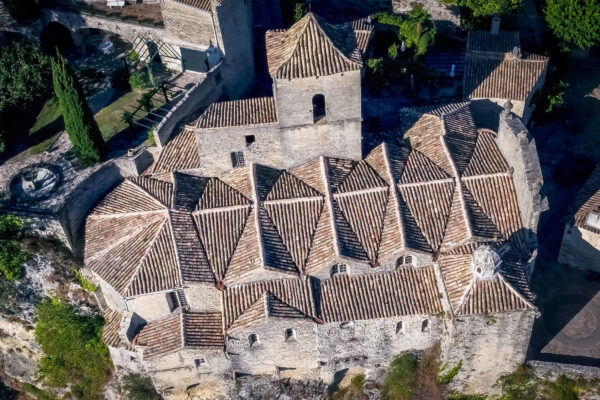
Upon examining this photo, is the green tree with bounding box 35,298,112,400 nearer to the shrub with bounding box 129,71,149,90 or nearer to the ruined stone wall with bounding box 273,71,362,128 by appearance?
Answer: the shrub with bounding box 129,71,149,90

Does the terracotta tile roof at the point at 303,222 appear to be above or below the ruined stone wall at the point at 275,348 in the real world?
above

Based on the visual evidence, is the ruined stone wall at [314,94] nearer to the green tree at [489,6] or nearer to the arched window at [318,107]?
the arched window at [318,107]

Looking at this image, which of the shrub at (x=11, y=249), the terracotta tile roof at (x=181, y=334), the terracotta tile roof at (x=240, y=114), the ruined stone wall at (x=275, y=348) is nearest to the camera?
the ruined stone wall at (x=275, y=348)

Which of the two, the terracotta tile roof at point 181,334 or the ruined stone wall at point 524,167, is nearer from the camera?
the ruined stone wall at point 524,167

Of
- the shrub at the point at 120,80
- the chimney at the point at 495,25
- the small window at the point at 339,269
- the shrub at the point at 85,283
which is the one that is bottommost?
the shrub at the point at 85,283

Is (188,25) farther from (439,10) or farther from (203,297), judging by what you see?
(439,10)

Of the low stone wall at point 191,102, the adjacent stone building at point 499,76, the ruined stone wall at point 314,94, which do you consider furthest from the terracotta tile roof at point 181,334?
the adjacent stone building at point 499,76

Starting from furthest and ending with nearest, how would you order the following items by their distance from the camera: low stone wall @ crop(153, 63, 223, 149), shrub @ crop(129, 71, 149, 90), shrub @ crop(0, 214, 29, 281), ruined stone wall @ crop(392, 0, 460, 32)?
ruined stone wall @ crop(392, 0, 460, 32)
shrub @ crop(129, 71, 149, 90)
low stone wall @ crop(153, 63, 223, 149)
shrub @ crop(0, 214, 29, 281)

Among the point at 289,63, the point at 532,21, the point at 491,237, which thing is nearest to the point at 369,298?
the point at 491,237

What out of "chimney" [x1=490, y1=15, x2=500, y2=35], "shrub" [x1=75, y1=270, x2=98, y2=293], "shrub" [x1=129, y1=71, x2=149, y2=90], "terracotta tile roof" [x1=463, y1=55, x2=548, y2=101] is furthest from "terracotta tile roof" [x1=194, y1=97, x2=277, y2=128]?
"chimney" [x1=490, y1=15, x2=500, y2=35]
